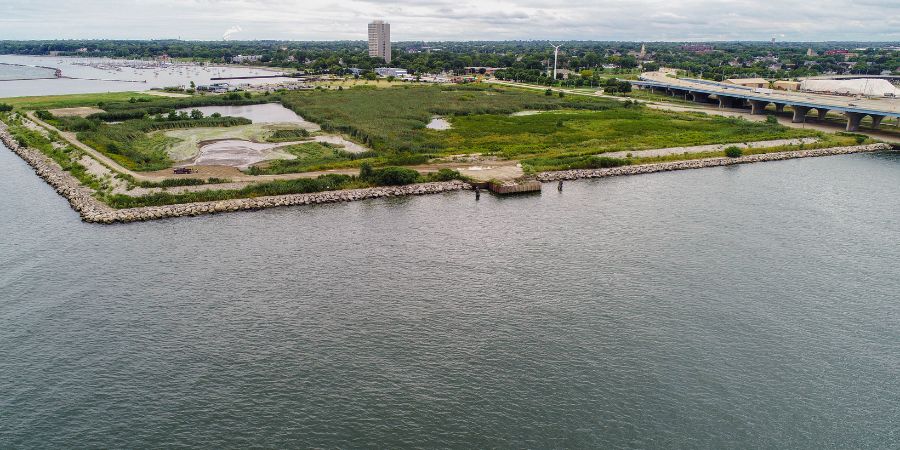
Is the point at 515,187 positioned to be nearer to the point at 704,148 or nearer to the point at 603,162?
the point at 603,162

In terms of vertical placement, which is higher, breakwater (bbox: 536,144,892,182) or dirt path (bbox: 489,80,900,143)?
dirt path (bbox: 489,80,900,143)

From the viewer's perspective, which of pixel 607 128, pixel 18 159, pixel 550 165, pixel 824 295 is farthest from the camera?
pixel 607 128

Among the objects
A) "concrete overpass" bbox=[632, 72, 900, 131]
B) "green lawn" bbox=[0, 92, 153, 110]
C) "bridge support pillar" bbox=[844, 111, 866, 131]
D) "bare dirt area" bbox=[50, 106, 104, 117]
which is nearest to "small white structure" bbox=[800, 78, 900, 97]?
"concrete overpass" bbox=[632, 72, 900, 131]

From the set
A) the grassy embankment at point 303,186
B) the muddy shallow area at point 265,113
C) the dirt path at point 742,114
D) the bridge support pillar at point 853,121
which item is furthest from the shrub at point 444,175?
the bridge support pillar at point 853,121

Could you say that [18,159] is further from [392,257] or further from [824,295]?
[824,295]

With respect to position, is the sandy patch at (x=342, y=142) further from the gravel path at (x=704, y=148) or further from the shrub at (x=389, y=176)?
the gravel path at (x=704, y=148)

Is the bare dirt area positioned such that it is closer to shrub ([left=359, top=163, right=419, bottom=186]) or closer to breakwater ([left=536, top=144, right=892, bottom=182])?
shrub ([left=359, top=163, right=419, bottom=186])

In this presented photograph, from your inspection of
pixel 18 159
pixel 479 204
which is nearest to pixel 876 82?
pixel 479 204

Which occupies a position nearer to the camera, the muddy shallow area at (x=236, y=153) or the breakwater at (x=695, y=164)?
the breakwater at (x=695, y=164)
